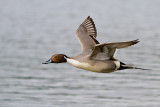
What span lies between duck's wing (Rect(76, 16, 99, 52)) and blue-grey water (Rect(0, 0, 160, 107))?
47.6 inches

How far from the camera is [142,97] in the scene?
32.6 feet

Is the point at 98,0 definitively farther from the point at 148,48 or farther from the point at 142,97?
the point at 142,97

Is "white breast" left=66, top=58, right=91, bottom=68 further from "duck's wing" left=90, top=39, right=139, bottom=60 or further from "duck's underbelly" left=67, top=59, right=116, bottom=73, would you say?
"duck's wing" left=90, top=39, right=139, bottom=60

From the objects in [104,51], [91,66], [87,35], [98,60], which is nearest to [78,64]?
[91,66]

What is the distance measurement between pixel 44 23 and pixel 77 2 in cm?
889

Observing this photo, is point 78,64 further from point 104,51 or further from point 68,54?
point 68,54

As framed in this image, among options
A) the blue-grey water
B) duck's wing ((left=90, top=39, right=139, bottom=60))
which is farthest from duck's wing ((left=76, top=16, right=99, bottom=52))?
the blue-grey water

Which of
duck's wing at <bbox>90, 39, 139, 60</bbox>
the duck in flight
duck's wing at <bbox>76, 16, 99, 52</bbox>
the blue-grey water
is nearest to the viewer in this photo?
duck's wing at <bbox>90, 39, 139, 60</bbox>

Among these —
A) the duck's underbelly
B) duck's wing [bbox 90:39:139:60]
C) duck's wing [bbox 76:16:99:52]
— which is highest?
duck's wing [bbox 76:16:99:52]

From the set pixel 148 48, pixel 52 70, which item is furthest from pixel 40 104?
pixel 148 48

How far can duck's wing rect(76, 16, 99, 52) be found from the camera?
860 cm

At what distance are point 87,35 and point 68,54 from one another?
17.6 ft

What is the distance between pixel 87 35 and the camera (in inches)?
356

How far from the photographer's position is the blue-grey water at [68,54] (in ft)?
32.1
